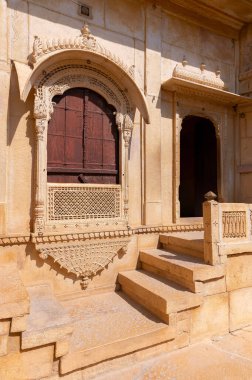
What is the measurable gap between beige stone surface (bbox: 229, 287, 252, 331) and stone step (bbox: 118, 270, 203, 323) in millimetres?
760

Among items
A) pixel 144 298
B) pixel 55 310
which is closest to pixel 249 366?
pixel 144 298

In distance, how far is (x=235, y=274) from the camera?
4387 millimetres

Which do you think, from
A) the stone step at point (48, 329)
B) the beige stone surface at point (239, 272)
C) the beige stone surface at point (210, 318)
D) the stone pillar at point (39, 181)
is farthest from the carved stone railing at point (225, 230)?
the stone pillar at point (39, 181)

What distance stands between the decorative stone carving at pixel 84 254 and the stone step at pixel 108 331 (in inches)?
19.9

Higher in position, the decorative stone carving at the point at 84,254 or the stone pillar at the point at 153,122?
the stone pillar at the point at 153,122

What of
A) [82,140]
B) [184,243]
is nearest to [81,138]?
[82,140]

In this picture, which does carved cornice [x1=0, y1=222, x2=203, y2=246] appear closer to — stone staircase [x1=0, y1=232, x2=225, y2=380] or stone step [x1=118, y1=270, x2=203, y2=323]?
stone staircase [x1=0, y1=232, x2=225, y2=380]

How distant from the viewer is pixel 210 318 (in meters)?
4.06

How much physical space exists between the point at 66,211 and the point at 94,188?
0.63m

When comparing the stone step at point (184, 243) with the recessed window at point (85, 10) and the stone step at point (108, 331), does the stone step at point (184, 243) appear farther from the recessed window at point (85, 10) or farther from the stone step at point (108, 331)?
the recessed window at point (85, 10)

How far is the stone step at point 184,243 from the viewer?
184 inches

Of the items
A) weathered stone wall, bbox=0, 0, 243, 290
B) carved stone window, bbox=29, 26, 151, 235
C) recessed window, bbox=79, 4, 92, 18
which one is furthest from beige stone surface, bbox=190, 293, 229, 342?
recessed window, bbox=79, 4, 92, 18

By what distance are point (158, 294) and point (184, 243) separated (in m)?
1.43

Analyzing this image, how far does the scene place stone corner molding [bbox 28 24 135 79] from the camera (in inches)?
174
